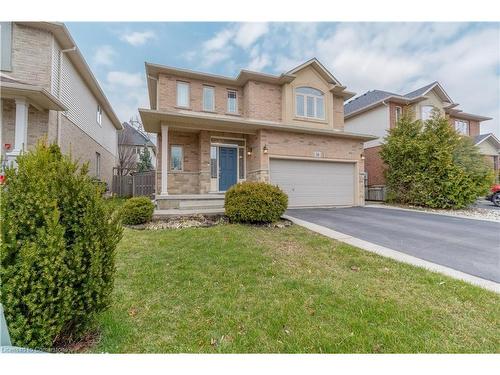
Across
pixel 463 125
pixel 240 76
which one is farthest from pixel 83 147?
pixel 463 125

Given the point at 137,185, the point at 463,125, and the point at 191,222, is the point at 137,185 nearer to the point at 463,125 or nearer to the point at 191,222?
the point at 191,222

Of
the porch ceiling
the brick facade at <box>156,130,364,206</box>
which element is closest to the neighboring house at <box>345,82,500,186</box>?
the brick facade at <box>156,130,364,206</box>

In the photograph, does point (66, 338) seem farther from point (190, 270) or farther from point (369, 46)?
point (369, 46)

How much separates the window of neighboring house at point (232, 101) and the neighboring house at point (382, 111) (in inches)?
405

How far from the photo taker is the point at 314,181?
12.6 metres

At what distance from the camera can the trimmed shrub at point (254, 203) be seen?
26.9 feet

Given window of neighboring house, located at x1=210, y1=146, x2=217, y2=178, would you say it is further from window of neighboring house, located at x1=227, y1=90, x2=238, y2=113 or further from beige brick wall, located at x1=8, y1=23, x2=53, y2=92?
beige brick wall, located at x1=8, y1=23, x2=53, y2=92

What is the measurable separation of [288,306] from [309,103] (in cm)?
1285

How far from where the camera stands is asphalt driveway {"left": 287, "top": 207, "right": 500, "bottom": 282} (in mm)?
4998

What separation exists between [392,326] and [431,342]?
0.35m

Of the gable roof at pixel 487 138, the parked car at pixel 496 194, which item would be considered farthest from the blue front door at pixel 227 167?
the gable roof at pixel 487 138

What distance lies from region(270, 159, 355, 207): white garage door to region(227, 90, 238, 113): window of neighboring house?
4.00m

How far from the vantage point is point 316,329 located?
270 cm

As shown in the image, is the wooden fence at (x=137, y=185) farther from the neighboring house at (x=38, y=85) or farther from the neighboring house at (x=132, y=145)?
the neighboring house at (x=132, y=145)
